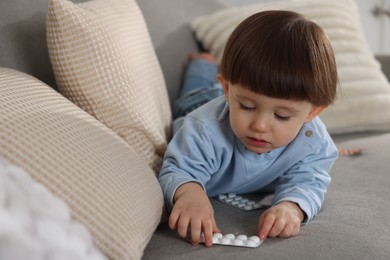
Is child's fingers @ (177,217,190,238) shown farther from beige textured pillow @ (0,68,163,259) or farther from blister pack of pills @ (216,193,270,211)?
blister pack of pills @ (216,193,270,211)

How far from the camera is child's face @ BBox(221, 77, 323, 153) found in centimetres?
104

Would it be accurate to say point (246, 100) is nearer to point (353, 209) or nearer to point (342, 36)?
point (353, 209)

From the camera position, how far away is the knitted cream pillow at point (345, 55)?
67.8 inches

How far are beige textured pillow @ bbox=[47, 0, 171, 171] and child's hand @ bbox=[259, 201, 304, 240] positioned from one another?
0.96 feet

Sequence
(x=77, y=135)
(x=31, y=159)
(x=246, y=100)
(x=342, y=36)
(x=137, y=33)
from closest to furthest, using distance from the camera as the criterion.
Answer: (x=31, y=159)
(x=77, y=135)
(x=246, y=100)
(x=137, y=33)
(x=342, y=36)

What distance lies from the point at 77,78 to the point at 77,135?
0.25 m

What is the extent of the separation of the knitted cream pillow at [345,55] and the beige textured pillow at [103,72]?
60 centimetres

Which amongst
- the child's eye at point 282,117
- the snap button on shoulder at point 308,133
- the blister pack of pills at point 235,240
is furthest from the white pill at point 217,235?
the snap button on shoulder at point 308,133

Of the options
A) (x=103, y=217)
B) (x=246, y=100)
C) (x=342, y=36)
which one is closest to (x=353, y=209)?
(x=246, y=100)

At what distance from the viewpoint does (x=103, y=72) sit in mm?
1143

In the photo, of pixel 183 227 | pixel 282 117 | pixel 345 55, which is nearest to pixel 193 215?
pixel 183 227

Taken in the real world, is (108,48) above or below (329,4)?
above

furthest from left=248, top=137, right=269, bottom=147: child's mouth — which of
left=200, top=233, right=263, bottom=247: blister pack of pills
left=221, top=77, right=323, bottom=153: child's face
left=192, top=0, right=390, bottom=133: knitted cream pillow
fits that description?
left=192, top=0, right=390, bottom=133: knitted cream pillow

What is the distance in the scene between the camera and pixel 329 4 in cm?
185
